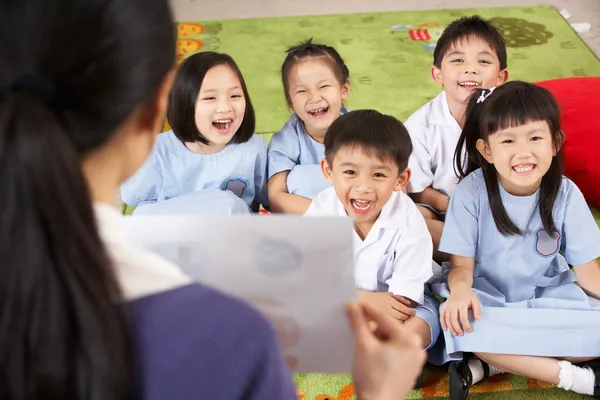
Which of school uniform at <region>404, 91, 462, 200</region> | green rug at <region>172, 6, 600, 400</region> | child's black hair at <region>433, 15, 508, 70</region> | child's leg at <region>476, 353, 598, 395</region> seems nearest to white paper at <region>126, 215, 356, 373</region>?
child's leg at <region>476, 353, 598, 395</region>

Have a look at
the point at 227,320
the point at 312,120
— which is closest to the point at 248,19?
the point at 312,120

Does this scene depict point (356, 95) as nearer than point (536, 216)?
No

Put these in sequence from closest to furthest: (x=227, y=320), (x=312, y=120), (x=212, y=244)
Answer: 1. (x=227, y=320)
2. (x=212, y=244)
3. (x=312, y=120)

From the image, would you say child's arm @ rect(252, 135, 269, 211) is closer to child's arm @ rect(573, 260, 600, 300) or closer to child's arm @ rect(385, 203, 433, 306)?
child's arm @ rect(385, 203, 433, 306)

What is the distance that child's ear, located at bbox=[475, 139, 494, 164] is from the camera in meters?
1.38

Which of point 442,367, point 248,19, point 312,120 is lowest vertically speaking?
point 442,367

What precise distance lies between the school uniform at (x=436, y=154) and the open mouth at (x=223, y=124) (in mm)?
484

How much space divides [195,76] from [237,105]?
0.12 meters

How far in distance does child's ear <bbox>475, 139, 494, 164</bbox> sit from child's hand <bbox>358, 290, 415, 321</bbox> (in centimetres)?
34

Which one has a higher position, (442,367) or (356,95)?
(356,95)

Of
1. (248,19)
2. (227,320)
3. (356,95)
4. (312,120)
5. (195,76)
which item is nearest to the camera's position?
(227,320)

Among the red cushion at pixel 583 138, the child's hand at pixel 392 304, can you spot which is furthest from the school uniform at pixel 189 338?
the red cushion at pixel 583 138

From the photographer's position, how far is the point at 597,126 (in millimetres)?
1794

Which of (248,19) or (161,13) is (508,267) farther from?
(248,19)
